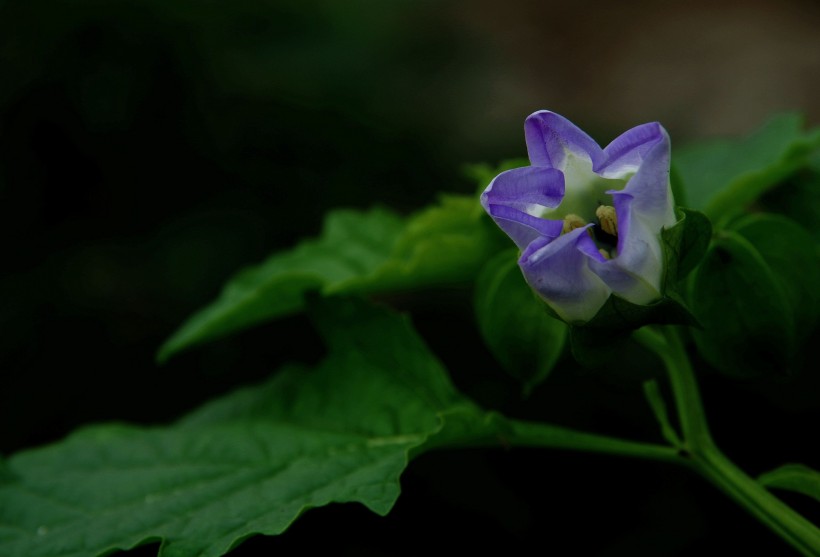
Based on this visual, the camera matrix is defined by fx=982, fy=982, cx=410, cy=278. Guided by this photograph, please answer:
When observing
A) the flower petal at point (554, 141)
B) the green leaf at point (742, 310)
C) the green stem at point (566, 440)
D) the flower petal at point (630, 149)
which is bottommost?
the green stem at point (566, 440)

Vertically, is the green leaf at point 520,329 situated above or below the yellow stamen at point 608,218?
below

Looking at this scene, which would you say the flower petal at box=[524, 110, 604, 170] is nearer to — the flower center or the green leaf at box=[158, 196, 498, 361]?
the flower center

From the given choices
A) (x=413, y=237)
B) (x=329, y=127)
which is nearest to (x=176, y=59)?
(x=329, y=127)

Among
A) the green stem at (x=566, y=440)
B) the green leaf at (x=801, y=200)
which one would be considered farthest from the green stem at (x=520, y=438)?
the green leaf at (x=801, y=200)

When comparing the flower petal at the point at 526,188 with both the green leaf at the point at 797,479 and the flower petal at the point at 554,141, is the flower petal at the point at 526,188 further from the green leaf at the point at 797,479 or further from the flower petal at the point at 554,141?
the green leaf at the point at 797,479

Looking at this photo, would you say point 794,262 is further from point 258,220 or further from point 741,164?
point 258,220

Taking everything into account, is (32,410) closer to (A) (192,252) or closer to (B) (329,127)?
(A) (192,252)
